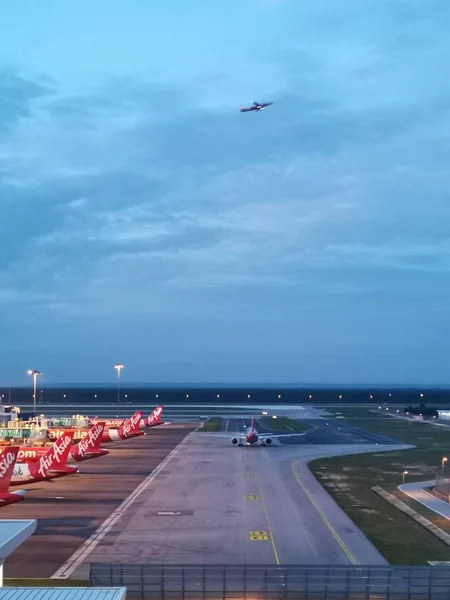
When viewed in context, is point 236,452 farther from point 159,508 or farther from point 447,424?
point 447,424

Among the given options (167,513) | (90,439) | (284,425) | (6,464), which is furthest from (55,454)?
(284,425)

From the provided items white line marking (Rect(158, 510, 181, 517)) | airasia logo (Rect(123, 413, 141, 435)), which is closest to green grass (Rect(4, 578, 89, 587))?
white line marking (Rect(158, 510, 181, 517))

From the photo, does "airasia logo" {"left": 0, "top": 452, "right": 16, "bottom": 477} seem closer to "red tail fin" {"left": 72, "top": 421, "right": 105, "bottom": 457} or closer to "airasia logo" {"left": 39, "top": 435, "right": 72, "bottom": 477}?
"airasia logo" {"left": 39, "top": 435, "right": 72, "bottom": 477}

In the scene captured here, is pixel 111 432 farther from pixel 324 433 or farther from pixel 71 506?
pixel 324 433

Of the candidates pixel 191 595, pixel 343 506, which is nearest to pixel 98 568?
pixel 191 595

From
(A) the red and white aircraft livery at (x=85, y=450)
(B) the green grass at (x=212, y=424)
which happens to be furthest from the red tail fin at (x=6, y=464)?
(B) the green grass at (x=212, y=424)
